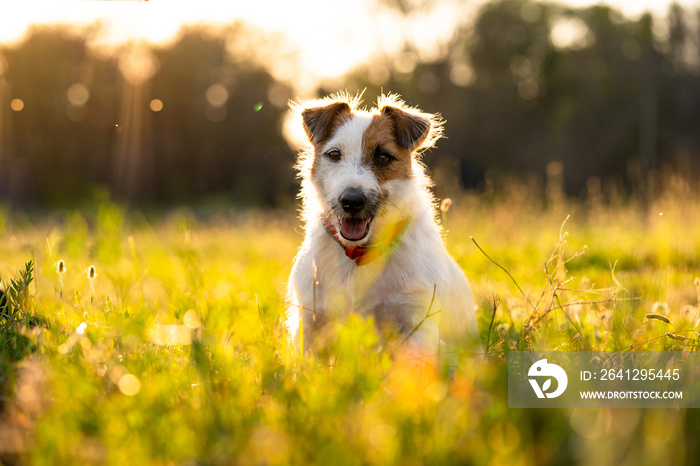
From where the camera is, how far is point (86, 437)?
1.88 m

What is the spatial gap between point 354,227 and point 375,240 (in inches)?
7.3

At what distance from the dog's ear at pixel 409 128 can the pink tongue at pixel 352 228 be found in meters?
0.73

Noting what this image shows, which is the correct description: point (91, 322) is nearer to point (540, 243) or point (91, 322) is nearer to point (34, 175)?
point (540, 243)

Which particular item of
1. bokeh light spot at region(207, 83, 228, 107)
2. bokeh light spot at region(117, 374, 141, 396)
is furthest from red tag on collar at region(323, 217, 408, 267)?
bokeh light spot at region(207, 83, 228, 107)

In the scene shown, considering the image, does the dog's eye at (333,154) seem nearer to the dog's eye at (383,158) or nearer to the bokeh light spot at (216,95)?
the dog's eye at (383,158)

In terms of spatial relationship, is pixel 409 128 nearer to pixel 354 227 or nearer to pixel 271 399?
pixel 354 227

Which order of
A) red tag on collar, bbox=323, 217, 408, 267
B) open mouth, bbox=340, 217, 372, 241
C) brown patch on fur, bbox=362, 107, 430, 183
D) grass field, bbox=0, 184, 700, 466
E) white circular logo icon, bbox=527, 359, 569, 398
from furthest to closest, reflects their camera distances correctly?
brown patch on fur, bbox=362, 107, 430, 183 < open mouth, bbox=340, 217, 372, 241 < red tag on collar, bbox=323, 217, 408, 267 < white circular logo icon, bbox=527, 359, 569, 398 < grass field, bbox=0, 184, 700, 466

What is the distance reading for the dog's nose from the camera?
3.44 m

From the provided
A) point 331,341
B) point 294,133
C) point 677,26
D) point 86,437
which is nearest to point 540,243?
point 294,133

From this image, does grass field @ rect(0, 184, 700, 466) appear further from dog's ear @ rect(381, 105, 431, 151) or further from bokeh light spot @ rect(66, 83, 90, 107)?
bokeh light spot @ rect(66, 83, 90, 107)

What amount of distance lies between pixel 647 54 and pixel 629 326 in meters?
23.2

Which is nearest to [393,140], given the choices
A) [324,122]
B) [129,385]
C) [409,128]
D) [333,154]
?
[409,128]

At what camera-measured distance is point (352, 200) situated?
3.44 metres

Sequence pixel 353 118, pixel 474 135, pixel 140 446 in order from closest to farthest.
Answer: pixel 140 446, pixel 353 118, pixel 474 135
